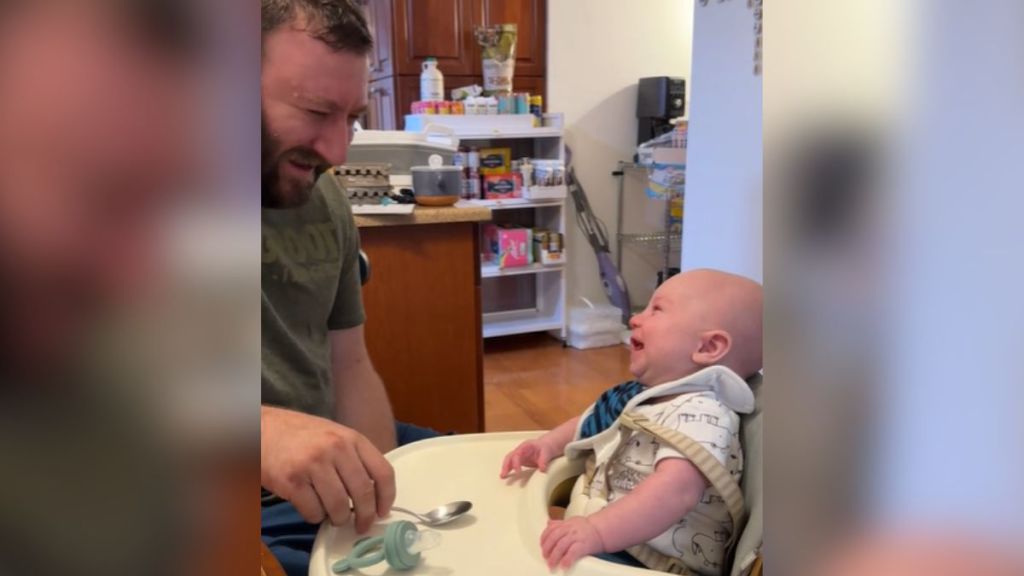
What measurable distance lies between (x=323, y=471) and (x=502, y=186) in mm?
A: 2573

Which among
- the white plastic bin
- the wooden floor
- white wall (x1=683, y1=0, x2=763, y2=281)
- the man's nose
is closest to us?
the man's nose

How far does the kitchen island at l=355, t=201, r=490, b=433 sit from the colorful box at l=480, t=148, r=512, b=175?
1540 millimetres

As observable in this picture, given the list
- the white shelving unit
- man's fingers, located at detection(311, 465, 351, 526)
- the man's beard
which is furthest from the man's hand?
the white shelving unit

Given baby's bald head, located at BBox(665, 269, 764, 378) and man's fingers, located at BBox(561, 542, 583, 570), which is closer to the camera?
man's fingers, located at BBox(561, 542, 583, 570)

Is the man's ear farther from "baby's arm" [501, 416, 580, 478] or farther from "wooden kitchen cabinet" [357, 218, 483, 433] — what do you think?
"wooden kitchen cabinet" [357, 218, 483, 433]

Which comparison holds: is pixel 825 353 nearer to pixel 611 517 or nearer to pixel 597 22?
pixel 611 517

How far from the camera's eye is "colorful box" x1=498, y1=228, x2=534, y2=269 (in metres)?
3.08

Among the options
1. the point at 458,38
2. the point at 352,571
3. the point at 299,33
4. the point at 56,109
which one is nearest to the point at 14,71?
the point at 56,109

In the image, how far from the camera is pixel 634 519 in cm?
63

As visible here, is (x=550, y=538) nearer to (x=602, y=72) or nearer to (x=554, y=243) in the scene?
(x=554, y=243)

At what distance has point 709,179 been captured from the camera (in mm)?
1601

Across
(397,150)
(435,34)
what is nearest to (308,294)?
(397,150)

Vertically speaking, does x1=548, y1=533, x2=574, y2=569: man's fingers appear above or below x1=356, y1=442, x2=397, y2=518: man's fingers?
below

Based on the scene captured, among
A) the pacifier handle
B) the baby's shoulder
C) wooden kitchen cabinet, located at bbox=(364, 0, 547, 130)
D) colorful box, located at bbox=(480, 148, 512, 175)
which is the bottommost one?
the pacifier handle
